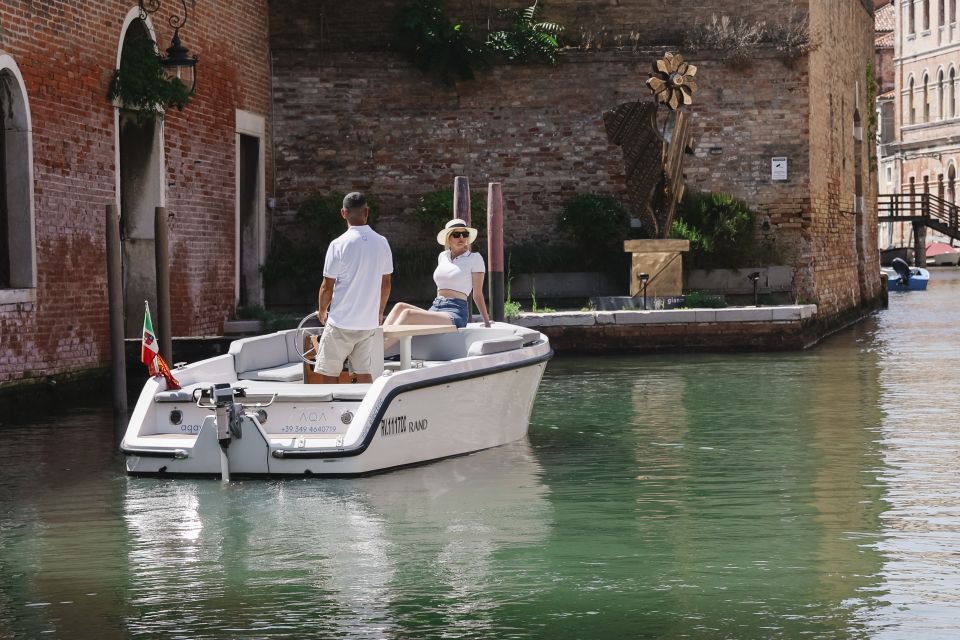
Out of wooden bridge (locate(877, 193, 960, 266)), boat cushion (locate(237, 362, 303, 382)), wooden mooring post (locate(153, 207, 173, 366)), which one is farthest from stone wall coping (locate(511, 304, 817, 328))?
wooden bridge (locate(877, 193, 960, 266))

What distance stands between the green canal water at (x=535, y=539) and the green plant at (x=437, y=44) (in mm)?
8841

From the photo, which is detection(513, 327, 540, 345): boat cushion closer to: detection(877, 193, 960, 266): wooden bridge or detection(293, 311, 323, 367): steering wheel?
detection(293, 311, 323, 367): steering wheel

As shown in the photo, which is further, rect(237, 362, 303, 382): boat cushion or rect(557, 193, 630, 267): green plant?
rect(557, 193, 630, 267): green plant

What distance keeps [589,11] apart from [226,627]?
15.6 m

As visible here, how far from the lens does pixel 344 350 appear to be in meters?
9.39

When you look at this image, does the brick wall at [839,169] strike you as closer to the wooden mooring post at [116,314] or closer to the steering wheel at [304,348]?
the wooden mooring post at [116,314]

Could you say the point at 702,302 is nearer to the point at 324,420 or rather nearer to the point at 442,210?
the point at 442,210

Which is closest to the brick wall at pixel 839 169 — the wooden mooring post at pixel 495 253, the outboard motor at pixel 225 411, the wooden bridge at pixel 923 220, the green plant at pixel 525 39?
the green plant at pixel 525 39

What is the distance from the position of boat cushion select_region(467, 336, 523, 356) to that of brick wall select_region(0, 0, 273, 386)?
450 centimetres

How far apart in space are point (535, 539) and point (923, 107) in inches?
2237

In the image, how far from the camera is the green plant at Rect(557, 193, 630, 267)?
19.5 metres

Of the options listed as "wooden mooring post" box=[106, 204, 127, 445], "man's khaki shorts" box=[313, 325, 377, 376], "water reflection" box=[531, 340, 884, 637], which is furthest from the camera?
"wooden mooring post" box=[106, 204, 127, 445]

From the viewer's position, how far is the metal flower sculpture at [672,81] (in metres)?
18.6

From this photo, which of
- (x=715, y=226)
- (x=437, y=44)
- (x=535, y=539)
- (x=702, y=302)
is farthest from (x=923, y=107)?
(x=535, y=539)
